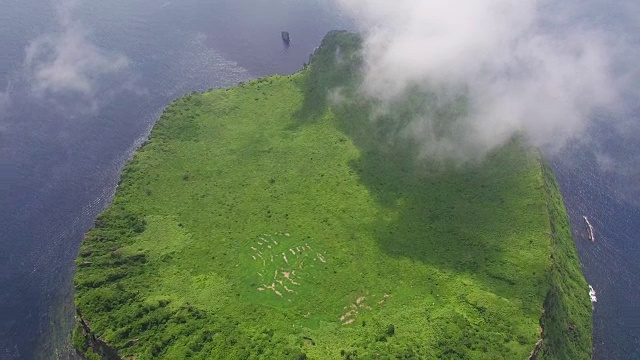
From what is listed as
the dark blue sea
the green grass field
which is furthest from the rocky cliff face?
the dark blue sea

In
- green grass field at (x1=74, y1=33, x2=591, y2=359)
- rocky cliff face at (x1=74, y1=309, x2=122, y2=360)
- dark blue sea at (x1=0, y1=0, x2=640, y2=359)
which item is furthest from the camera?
dark blue sea at (x1=0, y1=0, x2=640, y2=359)

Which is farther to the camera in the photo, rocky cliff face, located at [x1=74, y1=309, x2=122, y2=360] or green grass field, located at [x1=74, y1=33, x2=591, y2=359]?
rocky cliff face, located at [x1=74, y1=309, x2=122, y2=360]

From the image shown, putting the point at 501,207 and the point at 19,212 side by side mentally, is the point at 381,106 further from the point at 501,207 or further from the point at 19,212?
the point at 19,212

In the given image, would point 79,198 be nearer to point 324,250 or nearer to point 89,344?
point 89,344

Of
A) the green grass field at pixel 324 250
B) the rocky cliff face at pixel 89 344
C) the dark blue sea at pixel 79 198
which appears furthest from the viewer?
the dark blue sea at pixel 79 198

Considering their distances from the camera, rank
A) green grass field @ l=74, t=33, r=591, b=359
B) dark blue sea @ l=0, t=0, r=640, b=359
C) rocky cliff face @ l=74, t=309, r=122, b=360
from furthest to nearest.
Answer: dark blue sea @ l=0, t=0, r=640, b=359 → rocky cliff face @ l=74, t=309, r=122, b=360 → green grass field @ l=74, t=33, r=591, b=359

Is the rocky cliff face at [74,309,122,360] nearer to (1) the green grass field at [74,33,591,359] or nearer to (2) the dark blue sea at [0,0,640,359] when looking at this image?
(1) the green grass field at [74,33,591,359]

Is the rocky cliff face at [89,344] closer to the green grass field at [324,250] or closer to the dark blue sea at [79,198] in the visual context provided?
the green grass field at [324,250]

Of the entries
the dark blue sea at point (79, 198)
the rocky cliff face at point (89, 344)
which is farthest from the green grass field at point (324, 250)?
the dark blue sea at point (79, 198)

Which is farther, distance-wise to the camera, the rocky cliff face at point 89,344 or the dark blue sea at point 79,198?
the dark blue sea at point 79,198
